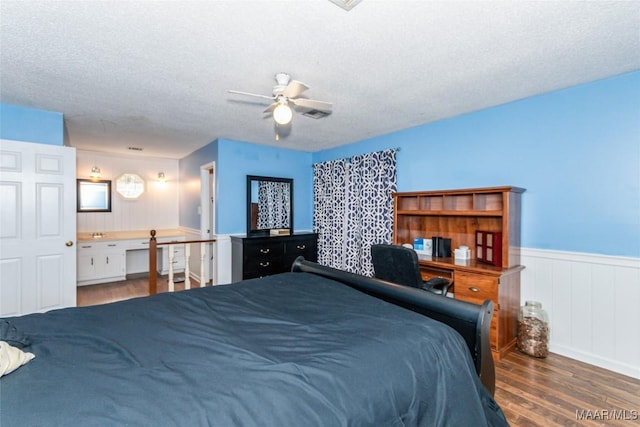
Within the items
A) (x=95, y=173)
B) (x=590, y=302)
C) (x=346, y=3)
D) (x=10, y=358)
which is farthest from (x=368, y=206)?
(x=95, y=173)

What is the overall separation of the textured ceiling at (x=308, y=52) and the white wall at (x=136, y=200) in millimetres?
2627

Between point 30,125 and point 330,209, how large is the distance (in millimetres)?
4050

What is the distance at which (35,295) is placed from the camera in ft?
10.3

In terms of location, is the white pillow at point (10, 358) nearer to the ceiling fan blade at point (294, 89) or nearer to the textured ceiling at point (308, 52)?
the textured ceiling at point (308, 52)

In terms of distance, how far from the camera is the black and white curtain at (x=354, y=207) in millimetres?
4180

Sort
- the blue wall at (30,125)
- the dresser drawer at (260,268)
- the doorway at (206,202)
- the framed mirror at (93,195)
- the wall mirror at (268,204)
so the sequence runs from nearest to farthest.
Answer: the blue wall at (30,125), the dresser drawer at (260,268), the wall mirror at (268,204), the doorway at (206,202), the framed mirror at (93,195)

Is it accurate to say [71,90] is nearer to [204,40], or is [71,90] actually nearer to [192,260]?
[204,40]

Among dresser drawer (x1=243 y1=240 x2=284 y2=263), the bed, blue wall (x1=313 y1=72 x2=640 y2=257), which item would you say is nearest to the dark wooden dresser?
dresser drawer (x1=243 y1=240 x2=284 y2=263)

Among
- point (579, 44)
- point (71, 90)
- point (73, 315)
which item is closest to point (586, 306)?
point (579, 44)

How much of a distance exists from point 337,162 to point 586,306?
3594 mm

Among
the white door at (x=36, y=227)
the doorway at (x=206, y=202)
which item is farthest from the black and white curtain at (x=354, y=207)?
the white door at (x=36, y=227)

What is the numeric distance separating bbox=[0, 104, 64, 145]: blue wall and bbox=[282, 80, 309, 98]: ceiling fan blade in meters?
3.05

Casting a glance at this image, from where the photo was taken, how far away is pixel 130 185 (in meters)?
5.78

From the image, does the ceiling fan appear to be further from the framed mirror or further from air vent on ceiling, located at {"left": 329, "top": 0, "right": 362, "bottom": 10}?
the framed mirror
